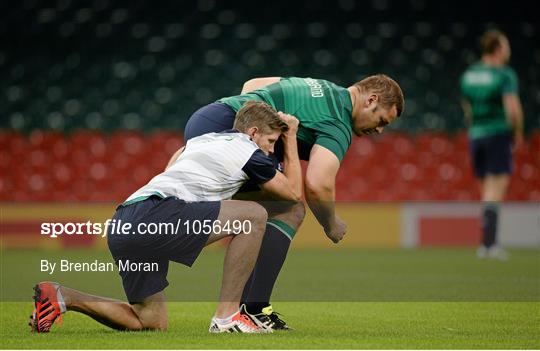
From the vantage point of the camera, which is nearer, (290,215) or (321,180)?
(321,180)

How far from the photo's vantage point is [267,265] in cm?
449

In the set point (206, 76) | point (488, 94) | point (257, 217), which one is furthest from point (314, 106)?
point (206, 76)

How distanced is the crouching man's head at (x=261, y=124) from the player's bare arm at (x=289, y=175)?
0.43ft

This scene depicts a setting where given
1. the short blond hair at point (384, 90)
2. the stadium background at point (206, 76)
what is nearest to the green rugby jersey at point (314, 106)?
the short blond hair at point (384, 90)

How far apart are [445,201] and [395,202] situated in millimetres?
888

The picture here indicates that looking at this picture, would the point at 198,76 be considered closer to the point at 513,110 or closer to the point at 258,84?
the point at 513,110

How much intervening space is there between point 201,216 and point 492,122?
6343 millimetres

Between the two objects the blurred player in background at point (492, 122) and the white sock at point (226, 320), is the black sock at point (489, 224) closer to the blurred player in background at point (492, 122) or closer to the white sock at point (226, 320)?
the blurred player in background at point (492, 122)

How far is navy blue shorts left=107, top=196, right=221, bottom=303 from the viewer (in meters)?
4.12

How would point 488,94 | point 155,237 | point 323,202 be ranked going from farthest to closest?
1. point 488,94
2. point 323,202
3. point 155,237

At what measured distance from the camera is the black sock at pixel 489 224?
377 inches

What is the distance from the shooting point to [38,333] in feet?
14.1

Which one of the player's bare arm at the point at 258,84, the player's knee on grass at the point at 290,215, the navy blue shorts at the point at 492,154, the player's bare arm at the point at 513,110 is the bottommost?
the navy blue shorts at the point at 492,154

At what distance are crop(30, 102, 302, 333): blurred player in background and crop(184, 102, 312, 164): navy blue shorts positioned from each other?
41 centimetres
